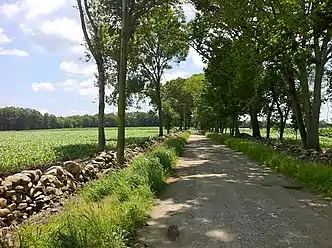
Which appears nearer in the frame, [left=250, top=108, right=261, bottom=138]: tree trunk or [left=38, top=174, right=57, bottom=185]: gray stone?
[left=38, top=174, right=57, bottom=185]: gray stone

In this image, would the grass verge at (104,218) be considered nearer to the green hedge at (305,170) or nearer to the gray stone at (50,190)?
the gray stone at (50,190)

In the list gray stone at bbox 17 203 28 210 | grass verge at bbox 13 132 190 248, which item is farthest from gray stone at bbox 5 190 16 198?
grass verge at bbox 13 132 190 248

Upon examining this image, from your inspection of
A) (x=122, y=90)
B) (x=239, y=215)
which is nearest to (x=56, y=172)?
(x=122, y=90)

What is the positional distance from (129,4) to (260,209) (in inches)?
381

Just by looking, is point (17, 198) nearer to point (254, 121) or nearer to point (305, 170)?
point (305, 170)

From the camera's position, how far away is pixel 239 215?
7824mm

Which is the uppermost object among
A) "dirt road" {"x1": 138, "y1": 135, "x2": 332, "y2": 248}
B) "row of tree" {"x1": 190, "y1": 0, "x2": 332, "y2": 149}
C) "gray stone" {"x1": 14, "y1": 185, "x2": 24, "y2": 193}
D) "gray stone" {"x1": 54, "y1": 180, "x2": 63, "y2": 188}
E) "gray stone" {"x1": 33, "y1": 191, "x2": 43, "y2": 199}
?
"row of tree" {"x1": 190, "y1": 0, "x2": 332, "y2": 149}

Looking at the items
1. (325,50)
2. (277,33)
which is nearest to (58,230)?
(277,33)

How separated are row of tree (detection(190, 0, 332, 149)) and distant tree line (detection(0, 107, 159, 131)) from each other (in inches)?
2322

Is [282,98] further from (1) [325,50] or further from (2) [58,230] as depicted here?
(2) [58,230]

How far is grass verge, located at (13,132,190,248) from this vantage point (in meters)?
4.80

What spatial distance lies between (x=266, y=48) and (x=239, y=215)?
944 centimetres

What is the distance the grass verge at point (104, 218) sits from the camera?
4801 millimetres

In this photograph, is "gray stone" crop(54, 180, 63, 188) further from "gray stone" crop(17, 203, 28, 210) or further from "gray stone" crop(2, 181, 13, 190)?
"gray stone" crop(17, 203, 28, 210)
